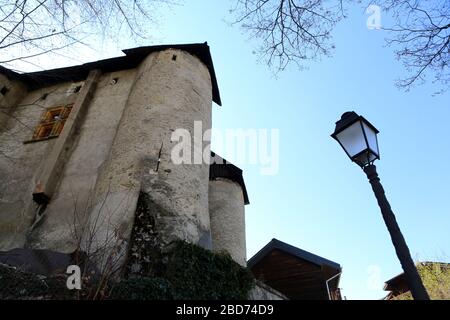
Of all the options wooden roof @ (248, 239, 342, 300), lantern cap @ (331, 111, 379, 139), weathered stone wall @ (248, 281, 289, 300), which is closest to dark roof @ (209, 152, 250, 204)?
wooden roof @ (248, 239, 342, 300)

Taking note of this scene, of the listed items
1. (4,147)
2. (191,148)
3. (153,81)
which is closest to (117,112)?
(153,81)

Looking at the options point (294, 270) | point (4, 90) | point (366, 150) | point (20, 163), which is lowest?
point (366, 150)

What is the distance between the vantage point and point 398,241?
300 centimetres

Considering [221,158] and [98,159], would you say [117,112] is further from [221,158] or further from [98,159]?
[221,158]

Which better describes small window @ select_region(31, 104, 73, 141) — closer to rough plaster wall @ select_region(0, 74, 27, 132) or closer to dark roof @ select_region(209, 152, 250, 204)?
rough plaster wall @ select_region(0, 74, 27, 132)

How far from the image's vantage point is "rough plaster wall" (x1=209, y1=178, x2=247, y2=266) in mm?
13141

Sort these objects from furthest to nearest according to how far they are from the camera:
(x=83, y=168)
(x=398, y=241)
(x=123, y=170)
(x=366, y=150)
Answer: (x=83, y=168) < (x=123, y=170) < (x=366, y=150) < (x=398, y=241)

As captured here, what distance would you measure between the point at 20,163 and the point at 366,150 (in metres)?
10.9

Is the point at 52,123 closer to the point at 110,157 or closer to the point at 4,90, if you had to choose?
the point at 4,90

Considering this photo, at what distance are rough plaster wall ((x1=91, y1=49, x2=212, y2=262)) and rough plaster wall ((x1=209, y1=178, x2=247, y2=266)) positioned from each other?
430cm

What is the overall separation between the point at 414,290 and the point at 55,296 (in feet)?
15.8

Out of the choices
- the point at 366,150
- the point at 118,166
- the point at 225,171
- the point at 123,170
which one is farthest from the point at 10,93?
the point at 366,150

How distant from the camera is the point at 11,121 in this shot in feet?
41.1

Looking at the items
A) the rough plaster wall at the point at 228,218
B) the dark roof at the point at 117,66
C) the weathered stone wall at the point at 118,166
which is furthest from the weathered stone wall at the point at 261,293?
the dark roof at the point at 117,66
